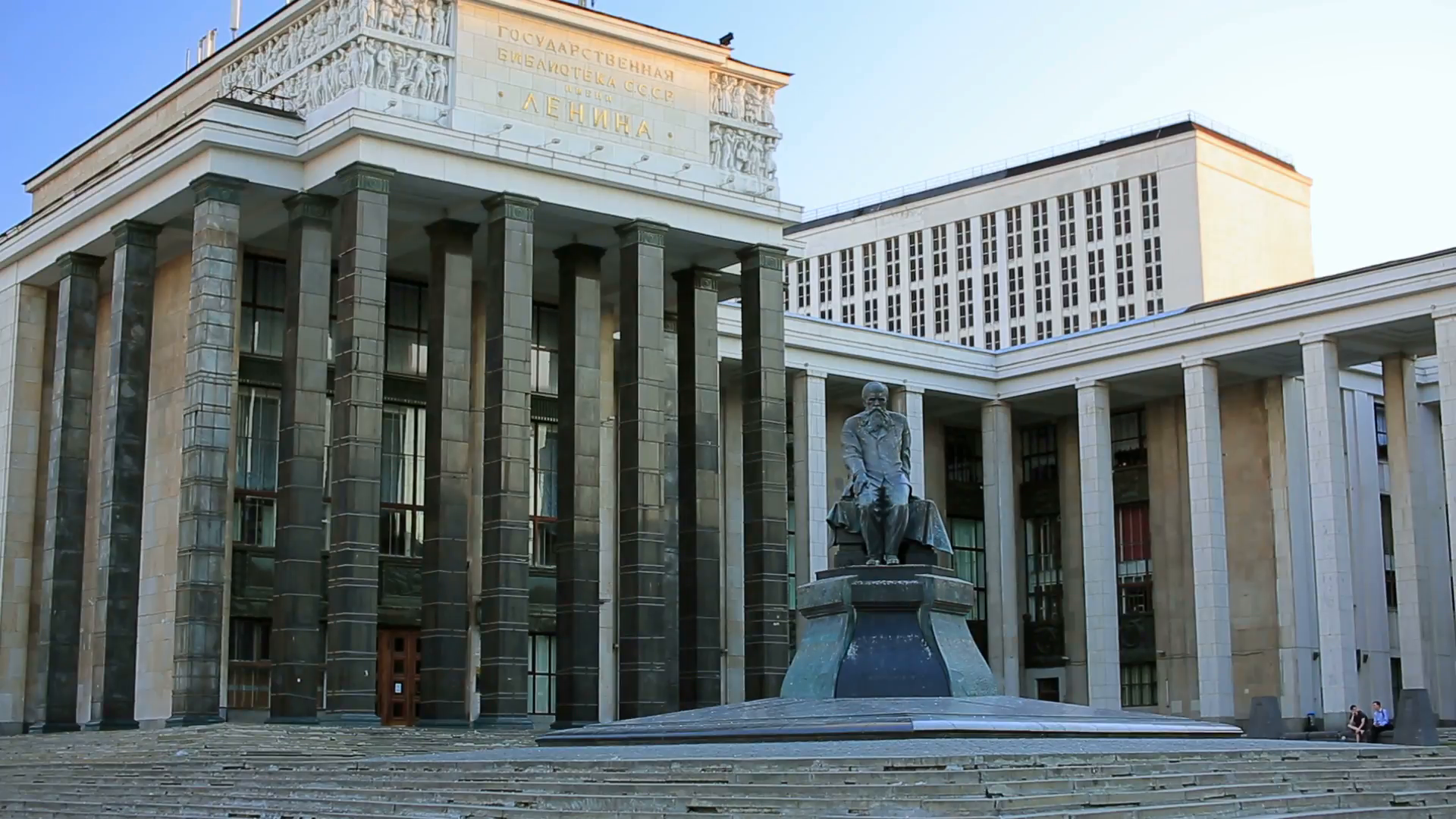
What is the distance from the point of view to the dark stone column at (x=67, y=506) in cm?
4206

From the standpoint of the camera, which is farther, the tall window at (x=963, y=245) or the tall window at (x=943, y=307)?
the tall window at (x=943, y=307)

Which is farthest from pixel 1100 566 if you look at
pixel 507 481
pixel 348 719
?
pixel 348 719

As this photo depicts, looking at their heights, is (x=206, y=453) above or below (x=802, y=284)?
below

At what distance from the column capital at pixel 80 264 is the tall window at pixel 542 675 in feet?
46.8

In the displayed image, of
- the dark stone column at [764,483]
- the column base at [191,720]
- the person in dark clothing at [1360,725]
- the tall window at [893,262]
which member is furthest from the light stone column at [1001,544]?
the tall window at [893,262]

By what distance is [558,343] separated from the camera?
45.8 meters

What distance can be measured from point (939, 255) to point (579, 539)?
2167 inches

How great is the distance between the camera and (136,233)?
1655 inches

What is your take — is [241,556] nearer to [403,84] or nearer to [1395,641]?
[403,84]

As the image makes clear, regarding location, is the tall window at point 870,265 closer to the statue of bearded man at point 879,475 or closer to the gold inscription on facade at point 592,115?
the gold inscription on facade at point 592,115

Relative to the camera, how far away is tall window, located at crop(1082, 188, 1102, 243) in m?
88.4

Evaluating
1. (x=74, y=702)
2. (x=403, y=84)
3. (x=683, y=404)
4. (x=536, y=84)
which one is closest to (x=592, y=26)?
(x=536, y=84)

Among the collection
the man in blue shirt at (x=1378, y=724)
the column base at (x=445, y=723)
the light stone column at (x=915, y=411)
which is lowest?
the man in blue shirt at (x=1378, y=724)

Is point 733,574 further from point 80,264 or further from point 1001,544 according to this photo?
point 80,264
